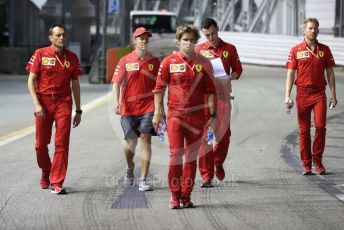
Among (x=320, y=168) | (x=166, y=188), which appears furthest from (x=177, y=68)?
(x=320, y=168)

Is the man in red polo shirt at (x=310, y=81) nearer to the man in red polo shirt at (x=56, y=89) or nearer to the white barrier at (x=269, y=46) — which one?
the man in red polo shirt at (x=56, y=89)

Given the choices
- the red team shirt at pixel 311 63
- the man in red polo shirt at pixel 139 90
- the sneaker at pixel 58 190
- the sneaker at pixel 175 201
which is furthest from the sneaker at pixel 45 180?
the red team shirt at pixel 311 63

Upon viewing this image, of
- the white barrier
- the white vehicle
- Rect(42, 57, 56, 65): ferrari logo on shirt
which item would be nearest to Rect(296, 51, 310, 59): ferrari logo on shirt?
Rect(42, 57, 56, 65): ferrari logo on shirt

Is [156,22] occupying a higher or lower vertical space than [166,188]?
lower

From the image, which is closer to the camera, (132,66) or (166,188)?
(132,66)

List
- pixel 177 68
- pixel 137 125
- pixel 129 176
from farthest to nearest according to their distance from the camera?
pixel 129 176 < pixel 137 125 < pixel 177 68

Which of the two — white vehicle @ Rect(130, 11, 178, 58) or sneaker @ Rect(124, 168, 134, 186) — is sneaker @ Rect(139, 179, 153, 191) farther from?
white vehicle @ Rect(130, 11, 178, 58)

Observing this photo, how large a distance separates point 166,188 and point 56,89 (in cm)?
168

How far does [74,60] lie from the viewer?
1034cm

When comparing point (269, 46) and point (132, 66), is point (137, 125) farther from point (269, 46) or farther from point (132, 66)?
point (269, 46)

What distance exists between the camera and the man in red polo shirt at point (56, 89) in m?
10.2

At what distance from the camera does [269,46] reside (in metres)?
37.3

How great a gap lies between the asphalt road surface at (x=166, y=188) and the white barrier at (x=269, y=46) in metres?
15.8

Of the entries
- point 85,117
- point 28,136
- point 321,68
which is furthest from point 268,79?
point 321,68
